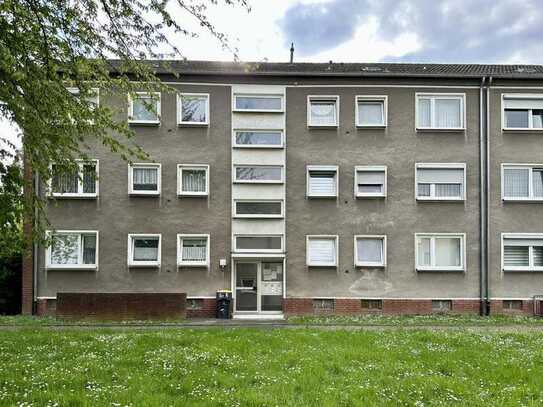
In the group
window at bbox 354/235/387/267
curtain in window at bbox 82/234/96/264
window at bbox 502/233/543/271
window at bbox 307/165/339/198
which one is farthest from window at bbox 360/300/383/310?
curtain in window at bbox 82/234/96/264

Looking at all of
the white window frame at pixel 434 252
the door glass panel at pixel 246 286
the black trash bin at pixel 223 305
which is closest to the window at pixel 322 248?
the door glass panel at pixel 246 286

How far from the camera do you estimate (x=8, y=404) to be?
18.6 feet

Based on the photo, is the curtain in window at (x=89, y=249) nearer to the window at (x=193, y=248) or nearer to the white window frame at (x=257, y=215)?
the window at (x=193, y=248)

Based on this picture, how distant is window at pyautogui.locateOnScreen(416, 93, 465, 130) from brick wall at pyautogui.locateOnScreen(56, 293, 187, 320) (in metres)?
12.8

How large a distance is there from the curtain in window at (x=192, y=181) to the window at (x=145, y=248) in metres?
2.30

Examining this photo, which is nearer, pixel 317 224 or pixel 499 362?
pixel 499 362

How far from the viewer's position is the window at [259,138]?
2016cm

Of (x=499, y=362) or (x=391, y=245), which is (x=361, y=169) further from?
(x=499, y=362)

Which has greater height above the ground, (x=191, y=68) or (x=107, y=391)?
(x=191, y=68)

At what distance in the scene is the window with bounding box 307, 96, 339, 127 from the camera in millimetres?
20422

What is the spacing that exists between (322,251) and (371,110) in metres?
6.34

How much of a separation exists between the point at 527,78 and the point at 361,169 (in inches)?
314

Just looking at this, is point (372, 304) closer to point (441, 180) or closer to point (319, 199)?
point (319, 199)

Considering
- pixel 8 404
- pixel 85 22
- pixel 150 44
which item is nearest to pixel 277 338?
pixel 8 404
